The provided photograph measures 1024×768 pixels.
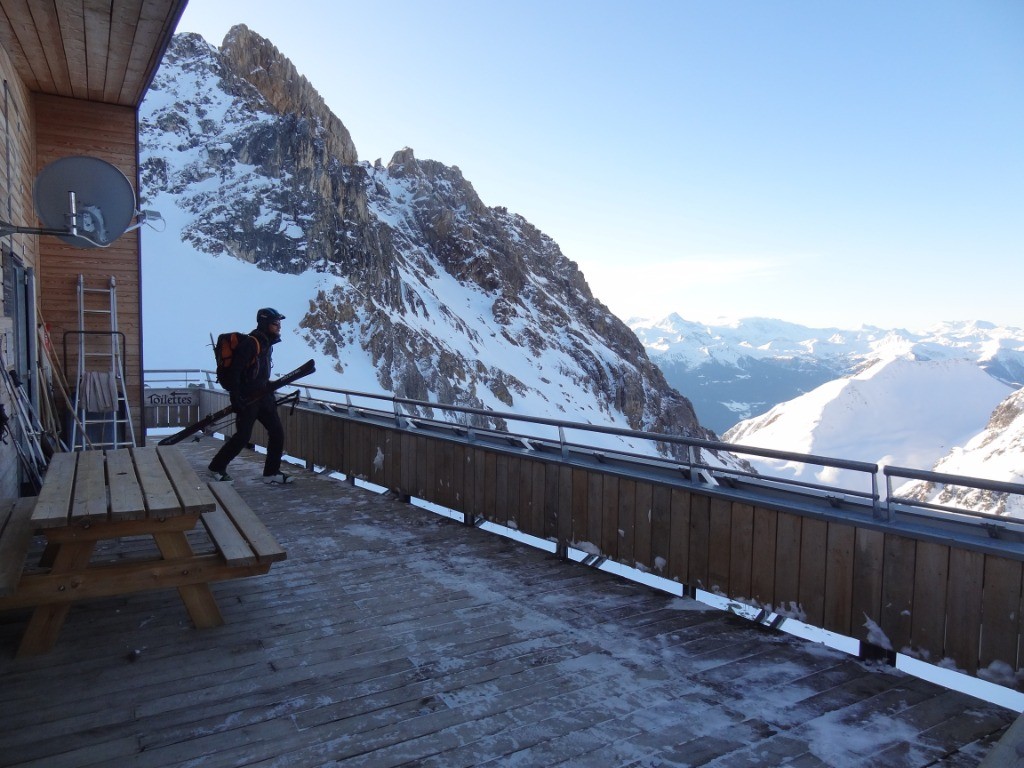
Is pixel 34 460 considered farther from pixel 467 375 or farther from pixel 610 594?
pixel 467 375

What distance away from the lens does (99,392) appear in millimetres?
9453

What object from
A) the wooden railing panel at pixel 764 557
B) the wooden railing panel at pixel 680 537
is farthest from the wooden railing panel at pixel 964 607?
the wooden railing panel at pixel 680 537

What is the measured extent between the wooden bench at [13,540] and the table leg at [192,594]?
0.62 meters

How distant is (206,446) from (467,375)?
46010 millimetres

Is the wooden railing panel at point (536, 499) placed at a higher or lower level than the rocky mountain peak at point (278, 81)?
lower

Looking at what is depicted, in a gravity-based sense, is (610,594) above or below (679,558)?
below

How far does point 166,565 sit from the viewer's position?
3713 millimetres

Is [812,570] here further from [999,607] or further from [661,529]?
[661,529]

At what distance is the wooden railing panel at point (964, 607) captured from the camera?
3262mm

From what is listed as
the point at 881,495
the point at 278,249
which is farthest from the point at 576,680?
the point at 278,249

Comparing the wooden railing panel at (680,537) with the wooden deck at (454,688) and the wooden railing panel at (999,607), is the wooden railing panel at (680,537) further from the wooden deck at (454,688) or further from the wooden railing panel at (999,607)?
the wooden railing panel at (999,607)

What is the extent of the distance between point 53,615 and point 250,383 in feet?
13.4

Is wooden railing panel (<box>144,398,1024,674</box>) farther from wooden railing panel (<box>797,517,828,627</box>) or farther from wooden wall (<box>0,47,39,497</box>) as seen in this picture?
wooden wall (<box>0,47,39,497</box>)

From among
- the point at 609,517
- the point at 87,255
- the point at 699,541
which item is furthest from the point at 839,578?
the point at 87,255
